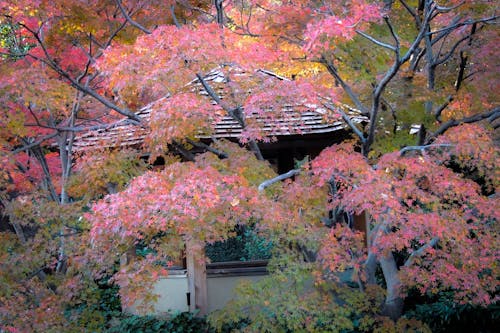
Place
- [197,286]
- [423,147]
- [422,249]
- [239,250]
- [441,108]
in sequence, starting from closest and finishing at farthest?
[423,147]
[422,249]
[441,108]
[197,286]
[239,250]

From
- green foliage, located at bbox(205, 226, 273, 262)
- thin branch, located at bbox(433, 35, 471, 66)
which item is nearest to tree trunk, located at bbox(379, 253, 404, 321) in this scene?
thin branch, located at bbox(433, 35, 471, 66)

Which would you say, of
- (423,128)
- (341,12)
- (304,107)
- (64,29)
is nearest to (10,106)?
(64,29)

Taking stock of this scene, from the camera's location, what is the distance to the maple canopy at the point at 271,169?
17.4 feet

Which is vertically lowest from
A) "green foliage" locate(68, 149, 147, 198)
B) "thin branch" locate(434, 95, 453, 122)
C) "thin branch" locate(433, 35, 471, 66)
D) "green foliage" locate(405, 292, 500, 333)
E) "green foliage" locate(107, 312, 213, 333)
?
"green foliage" locate(107, 312, 213, 333)

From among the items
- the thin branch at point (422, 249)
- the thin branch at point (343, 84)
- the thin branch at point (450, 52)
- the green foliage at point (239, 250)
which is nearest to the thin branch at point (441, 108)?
the thin branch at point (450, 52)

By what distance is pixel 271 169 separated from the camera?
22.7 ft

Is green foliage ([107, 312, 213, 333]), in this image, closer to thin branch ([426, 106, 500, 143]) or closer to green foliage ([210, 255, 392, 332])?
green foliage ([210, 255, 392, 332])

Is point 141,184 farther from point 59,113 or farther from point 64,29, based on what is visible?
point 59,113

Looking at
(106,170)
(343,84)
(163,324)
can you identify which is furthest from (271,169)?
(163,324)

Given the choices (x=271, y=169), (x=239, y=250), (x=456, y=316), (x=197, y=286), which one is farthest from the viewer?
(x=239, y=250)

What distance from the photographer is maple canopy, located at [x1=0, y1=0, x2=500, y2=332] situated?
5305 mm

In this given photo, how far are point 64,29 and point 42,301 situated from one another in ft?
13.7

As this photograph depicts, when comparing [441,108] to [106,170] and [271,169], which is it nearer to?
[271,169]

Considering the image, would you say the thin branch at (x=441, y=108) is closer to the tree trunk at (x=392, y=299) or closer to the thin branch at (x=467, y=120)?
the thin branch at (x=467, y=120)
